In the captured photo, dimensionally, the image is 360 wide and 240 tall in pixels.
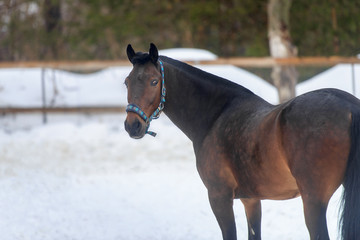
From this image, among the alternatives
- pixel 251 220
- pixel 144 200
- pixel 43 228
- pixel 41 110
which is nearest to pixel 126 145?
pixel 41 110

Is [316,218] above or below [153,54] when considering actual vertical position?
below

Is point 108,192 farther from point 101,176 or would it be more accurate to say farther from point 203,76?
point 203,76

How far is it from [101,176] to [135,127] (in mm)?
3787

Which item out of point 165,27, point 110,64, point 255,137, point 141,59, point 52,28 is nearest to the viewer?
point 255,137

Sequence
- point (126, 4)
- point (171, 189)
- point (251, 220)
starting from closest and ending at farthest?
point (251, 220) → point (171, 189) → point (126, 4)

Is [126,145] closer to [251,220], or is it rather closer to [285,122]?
[251,220]

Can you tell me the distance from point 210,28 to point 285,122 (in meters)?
12.4

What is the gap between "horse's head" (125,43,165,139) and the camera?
3.30m

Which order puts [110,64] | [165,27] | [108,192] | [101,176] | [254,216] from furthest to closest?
[165,27], [110,64], [101,176], [108,192], [254,216]

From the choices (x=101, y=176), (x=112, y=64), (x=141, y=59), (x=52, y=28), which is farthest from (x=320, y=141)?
(x=52, y=28)

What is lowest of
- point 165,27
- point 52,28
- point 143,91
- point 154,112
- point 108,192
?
point 108,192

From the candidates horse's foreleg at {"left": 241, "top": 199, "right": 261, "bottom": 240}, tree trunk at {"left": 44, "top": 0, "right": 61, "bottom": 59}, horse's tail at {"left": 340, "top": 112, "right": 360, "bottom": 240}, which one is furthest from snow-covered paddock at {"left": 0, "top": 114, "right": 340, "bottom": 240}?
tree trunk at {"left": 44, "top": 0, "right": 61, "bottom": 59}

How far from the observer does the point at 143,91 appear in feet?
11.0

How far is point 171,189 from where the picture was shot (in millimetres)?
6215
